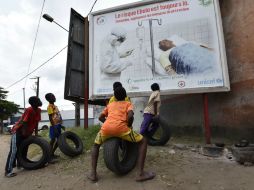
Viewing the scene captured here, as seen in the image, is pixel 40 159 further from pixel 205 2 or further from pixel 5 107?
pixel 5 107

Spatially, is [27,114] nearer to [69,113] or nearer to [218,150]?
[218,150]

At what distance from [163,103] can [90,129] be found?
243 centimetres

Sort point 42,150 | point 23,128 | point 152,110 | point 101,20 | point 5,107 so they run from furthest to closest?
1. point 5,107
2. point 101,20
3. point 152,110
4. point 42,150
5. point 23,128

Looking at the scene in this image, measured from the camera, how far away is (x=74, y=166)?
20.7 feet

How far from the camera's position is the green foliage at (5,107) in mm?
41844

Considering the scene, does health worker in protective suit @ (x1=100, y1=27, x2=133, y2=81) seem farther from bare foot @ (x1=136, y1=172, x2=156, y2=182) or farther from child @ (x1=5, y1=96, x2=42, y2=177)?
bare foot @ (x1=136, y1=172, x2=156, y2=182)

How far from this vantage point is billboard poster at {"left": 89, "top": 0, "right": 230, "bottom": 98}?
7742 mm

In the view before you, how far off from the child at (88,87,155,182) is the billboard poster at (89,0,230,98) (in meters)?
2.88

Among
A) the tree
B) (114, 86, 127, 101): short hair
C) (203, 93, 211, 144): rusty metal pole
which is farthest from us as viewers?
the tree

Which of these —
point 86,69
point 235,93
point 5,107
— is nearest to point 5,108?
point 5,107

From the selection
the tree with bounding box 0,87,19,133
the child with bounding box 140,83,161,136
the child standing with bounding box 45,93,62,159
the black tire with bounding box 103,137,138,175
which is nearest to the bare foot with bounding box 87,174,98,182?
the black tire with bounding box 103,137,138,175

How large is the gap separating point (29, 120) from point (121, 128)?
8.36ft

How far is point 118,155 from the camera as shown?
18.0 feet

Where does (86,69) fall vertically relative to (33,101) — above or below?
above
